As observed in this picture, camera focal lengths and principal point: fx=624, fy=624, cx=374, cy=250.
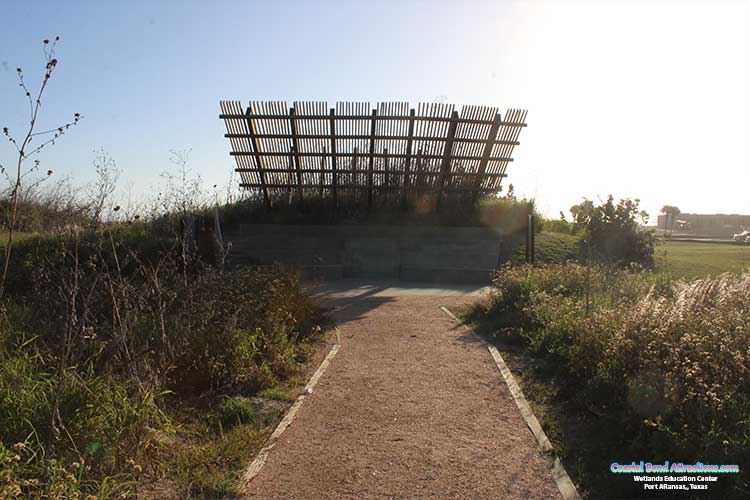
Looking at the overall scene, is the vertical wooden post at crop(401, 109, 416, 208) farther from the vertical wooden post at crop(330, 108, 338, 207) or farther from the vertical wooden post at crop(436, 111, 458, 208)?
the vertical wooden post at crop(330, 108, 338, 207)

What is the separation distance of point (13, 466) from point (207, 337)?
9.13 ft

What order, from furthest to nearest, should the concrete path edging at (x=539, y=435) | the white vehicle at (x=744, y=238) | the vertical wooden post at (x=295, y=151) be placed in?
the white vehicle at (x=744, y=238) < the vertical wooden post at (x=295, y=151) < the concrete path edging at (x=539, y=435)

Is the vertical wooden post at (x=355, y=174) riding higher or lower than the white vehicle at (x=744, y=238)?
higher

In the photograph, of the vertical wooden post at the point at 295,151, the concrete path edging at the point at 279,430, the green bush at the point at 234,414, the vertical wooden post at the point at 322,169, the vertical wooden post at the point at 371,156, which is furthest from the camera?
the vertical wooden post at the point at 322,169

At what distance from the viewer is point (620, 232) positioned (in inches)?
606

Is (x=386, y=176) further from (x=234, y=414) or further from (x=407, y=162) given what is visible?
(x=234, y=414)

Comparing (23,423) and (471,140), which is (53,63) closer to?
(23,423)

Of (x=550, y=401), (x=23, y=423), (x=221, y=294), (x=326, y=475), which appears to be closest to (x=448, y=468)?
(x=326, y=475)

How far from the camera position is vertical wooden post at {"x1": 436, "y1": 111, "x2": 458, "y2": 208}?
50.5 ft

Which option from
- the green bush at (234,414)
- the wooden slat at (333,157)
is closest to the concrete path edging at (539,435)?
the green bush at (234,414)

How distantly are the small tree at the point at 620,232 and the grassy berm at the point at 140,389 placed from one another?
10.2 meters

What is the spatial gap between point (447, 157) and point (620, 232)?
4.65m

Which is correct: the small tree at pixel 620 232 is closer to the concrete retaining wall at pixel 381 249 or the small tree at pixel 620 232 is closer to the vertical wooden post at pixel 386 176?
the concrete retaining wall at pixel 381 249

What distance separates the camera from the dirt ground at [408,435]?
3.92 meters
